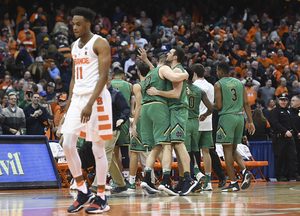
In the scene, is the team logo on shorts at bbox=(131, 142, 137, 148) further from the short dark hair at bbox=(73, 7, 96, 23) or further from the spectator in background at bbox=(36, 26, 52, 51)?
the spectator in background at bbox=(36, 26, 52, 51)

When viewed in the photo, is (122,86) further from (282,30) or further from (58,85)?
(282,30)

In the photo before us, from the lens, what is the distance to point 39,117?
12.8 metres

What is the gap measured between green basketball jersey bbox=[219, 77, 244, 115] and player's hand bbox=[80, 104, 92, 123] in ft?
15.2

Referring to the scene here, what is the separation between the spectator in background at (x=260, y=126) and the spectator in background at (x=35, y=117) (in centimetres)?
642

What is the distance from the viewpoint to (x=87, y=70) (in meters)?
5.67

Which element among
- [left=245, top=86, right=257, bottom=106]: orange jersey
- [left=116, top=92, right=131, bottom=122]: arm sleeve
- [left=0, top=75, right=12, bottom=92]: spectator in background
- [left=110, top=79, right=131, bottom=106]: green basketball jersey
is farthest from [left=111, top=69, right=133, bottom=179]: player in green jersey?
[left=245, top=86, right=257, bottom=106]: orange jersey

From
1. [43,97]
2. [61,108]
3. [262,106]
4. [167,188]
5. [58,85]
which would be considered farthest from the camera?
[262,106]

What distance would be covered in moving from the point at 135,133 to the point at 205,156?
1513 millimetres

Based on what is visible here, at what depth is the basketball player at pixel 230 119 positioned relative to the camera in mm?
9305

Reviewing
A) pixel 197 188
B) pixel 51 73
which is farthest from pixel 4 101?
pixel 197 188

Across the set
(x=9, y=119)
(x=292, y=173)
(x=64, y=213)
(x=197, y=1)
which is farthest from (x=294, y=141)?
(x=197, y=1)

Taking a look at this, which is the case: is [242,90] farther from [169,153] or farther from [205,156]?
[169,153]

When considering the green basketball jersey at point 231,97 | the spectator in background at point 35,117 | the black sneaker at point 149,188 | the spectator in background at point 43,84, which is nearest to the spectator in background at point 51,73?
the spectator in background at point 43,84

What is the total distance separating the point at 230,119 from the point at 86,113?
461 cm
